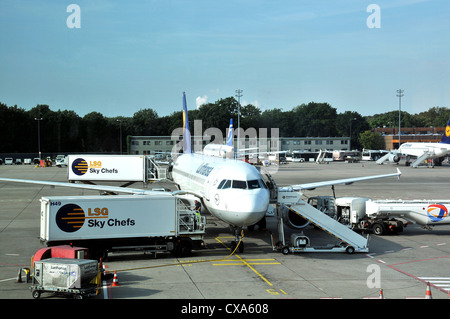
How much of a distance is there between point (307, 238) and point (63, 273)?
14115 millimetres

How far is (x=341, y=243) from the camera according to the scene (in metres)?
27.7

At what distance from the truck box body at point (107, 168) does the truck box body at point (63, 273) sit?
2346 cm

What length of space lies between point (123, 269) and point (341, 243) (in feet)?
40.9

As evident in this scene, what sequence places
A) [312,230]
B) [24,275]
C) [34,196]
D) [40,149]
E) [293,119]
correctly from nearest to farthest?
[24,275] < [312,230] < [34,196] < [40,149] < [293,119]

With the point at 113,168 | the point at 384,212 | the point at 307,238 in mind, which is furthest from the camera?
the point at 113,168

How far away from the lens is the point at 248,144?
492 feet

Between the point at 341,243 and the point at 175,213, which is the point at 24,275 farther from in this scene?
the point at 341,243

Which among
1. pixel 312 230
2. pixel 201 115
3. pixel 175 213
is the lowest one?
pixel 312 230

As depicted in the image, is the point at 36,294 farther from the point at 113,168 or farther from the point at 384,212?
the point at 113,168

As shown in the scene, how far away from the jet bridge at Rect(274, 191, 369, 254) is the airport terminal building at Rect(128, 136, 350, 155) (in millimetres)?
108748

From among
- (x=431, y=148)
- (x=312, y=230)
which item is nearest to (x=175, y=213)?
(x=312, y=230)

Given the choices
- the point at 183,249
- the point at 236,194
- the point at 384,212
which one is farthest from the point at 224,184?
the point at 384,212

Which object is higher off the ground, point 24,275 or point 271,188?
point 271,188

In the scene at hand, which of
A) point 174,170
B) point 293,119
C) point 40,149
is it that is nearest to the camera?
point 174,170
